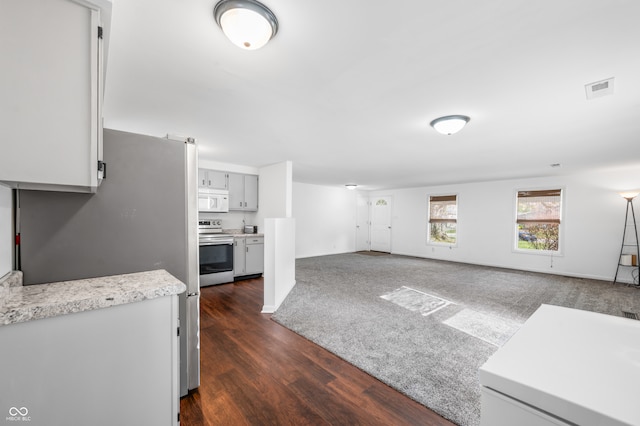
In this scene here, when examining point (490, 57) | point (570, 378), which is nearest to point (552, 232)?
point (490, 57)

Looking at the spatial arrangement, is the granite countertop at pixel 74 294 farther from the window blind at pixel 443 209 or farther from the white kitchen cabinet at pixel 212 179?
the window blind at pixel 443 209

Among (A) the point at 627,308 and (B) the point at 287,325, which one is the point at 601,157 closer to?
(A) the point at 627,308

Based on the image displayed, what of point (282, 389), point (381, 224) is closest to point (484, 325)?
point (282, 389)

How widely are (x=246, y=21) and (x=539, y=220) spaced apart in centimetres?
760

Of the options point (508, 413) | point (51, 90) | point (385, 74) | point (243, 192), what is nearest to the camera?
point (508, 413)

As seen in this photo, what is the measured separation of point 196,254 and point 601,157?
6.14 m

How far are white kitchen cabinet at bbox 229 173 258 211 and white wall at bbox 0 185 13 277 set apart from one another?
4119 mm

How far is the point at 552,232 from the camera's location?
19.9 ft

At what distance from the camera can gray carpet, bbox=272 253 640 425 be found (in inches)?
82.5

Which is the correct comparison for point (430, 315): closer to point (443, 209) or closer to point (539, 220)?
point (539, 220)

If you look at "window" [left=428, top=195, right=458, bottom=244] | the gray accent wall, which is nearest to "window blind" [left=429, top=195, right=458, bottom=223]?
"window" [left=428, top=195, right=458, bottom=244]

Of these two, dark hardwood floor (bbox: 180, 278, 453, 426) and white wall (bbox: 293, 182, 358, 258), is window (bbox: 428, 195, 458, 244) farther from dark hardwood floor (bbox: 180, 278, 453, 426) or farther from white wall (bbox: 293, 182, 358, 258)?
dark hardwood floor (bbox: 180, 278, 453, 426)

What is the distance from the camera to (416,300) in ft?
13.1

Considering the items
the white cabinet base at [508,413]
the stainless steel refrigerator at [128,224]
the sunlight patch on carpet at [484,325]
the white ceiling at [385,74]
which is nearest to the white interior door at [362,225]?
the white ceiling at [385,74]
